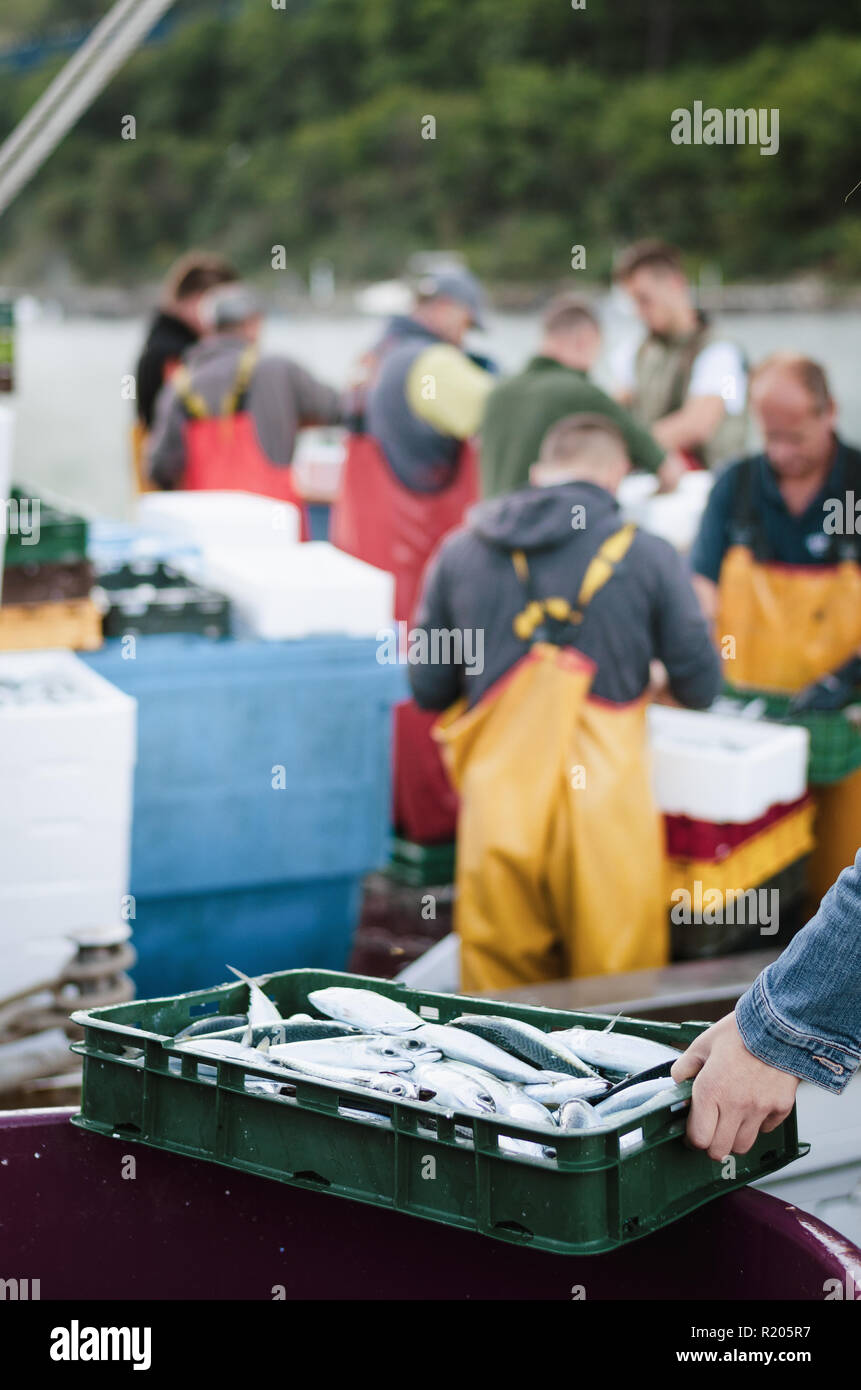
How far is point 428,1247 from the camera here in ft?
6.38

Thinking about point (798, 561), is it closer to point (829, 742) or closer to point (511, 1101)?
point (829, 742)

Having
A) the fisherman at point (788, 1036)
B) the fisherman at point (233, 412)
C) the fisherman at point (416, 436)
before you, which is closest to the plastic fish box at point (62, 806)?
the fisherman at point (788, 1036)

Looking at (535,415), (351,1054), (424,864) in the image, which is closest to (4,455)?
(351,1054)

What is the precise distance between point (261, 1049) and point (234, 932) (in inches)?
69.7

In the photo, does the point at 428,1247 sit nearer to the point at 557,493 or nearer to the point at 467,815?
the point at 467,815

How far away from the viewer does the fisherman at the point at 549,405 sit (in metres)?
4.96

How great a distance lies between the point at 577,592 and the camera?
3.65 m

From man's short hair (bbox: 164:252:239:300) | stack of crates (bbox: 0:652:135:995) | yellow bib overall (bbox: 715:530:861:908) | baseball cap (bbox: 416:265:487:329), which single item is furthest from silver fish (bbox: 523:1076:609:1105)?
man's short hair (bbox: 164:252:239:300)

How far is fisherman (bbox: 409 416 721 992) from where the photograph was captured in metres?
3.63

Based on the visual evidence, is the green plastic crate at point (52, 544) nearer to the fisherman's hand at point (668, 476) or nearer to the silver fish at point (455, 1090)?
the silver fish at point (455, 1090)

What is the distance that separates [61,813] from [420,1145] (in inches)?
62.5

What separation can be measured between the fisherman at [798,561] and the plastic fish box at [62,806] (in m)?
2.01
